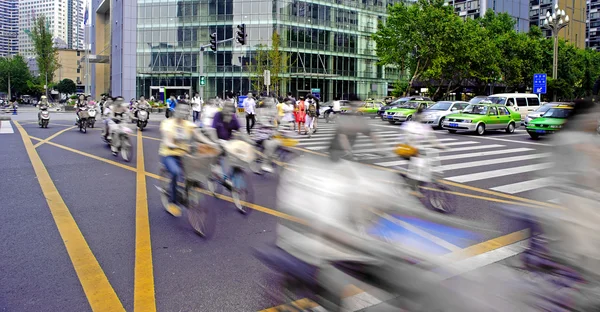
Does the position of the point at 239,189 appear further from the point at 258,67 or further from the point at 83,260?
the point at 258,67

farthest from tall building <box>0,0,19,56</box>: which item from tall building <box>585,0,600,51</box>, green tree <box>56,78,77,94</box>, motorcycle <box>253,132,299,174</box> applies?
motorcycle <box>253,132,299,174</box>

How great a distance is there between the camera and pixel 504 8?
260ft

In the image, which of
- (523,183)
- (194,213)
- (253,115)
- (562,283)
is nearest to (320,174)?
(562,283)

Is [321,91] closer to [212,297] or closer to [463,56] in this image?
[463,56]

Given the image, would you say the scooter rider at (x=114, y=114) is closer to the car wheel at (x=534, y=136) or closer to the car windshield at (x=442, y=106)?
the car wheel at (x=534, y=136)

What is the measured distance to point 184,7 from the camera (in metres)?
60.6

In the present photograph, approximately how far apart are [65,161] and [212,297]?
9.83 meters

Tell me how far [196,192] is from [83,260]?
166 cm

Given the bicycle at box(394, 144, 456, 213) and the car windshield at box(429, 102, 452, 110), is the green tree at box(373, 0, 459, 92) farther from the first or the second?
the bicycle at box(394, 144, 456, 213)

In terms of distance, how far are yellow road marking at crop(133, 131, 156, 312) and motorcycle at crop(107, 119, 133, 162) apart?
399 cm

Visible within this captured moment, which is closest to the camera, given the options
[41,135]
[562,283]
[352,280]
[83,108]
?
[352,280]

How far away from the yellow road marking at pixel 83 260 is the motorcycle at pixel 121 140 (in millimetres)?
3905

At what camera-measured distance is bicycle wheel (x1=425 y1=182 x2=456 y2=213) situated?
7.85 meters

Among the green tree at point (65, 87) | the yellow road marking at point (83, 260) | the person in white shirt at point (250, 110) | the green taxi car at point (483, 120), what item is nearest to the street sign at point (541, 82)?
the green taxi car at point (483, 120)
